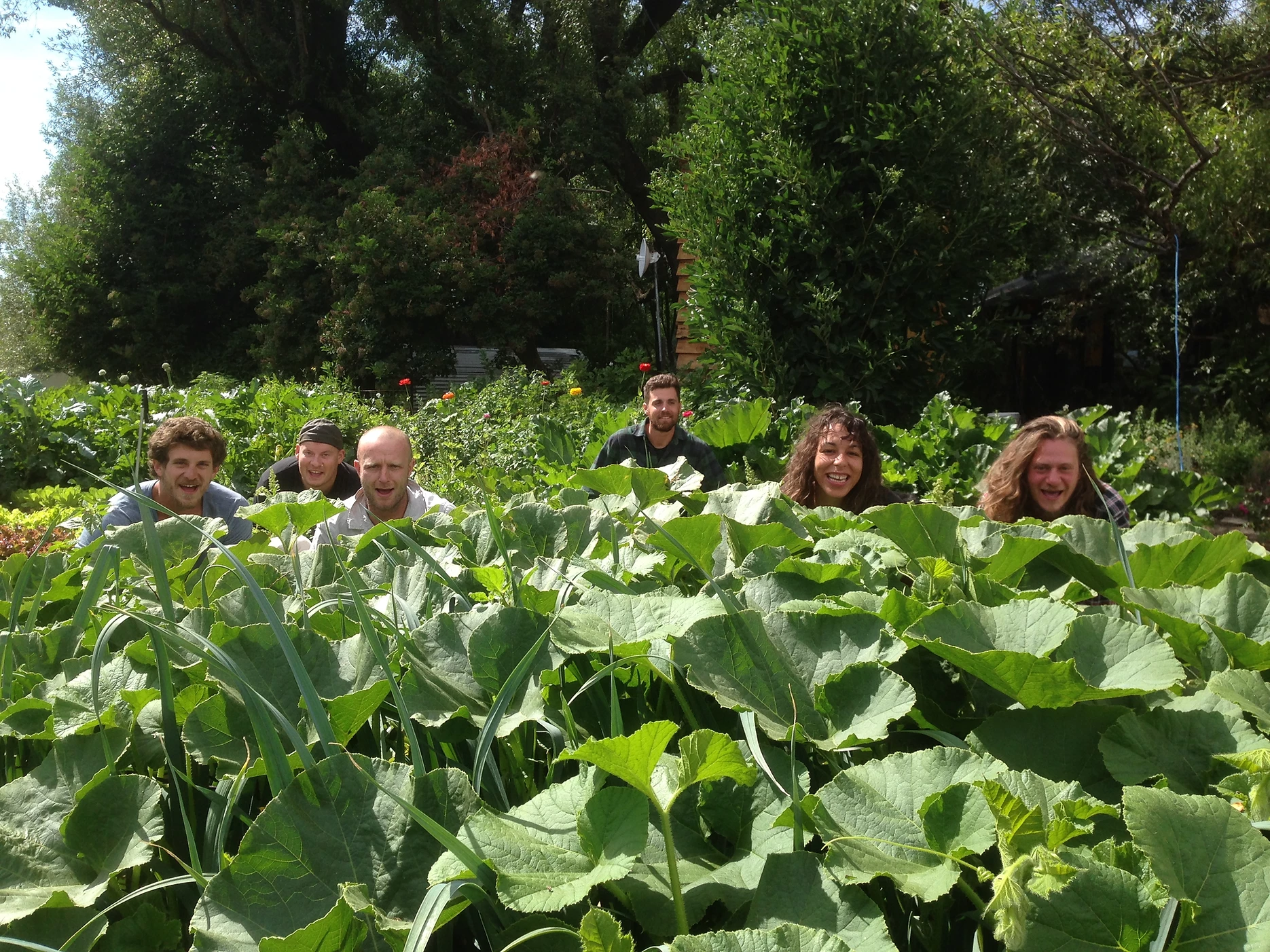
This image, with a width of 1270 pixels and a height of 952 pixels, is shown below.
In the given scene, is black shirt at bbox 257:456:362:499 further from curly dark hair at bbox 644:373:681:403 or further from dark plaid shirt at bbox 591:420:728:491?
curly dark hair at bbox 644:373:681:403

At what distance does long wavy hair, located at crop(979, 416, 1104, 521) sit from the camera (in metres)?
3.86

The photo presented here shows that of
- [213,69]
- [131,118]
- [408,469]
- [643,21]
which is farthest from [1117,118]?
[131,118]

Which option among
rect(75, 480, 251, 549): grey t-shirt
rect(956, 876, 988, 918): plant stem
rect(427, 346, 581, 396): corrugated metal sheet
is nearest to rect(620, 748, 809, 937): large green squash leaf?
rect(956, 876, 988, 918): plant stem

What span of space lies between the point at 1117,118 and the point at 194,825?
11331 mm

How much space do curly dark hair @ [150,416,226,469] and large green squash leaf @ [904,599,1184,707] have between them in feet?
13.6

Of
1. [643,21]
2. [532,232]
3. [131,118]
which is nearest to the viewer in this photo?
[532,232]

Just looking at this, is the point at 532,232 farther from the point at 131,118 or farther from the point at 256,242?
the point at 131,118

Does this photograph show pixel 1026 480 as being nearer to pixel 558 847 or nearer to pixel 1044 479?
pixel 1044 479

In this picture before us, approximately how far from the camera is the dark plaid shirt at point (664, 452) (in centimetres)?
556

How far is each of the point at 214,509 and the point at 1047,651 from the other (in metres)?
4.22

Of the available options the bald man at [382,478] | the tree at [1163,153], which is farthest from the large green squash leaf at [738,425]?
the tree at [1163,153]

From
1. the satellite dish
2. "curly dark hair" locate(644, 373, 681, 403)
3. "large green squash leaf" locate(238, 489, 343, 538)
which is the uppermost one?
the satellite dish

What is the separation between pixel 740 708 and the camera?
0.84 meters

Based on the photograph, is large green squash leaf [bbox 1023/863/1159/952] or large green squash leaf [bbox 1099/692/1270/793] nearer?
large green squash leaf [bbox 1023/863/1159/952]
